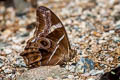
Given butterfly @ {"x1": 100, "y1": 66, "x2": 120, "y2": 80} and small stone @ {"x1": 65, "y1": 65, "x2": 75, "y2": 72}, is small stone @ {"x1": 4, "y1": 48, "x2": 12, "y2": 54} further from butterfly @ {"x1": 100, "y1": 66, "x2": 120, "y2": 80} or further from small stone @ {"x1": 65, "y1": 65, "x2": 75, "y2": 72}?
butterfly @ {"x1": 100, "y1": 66, "x2": 120, "y2": 80}

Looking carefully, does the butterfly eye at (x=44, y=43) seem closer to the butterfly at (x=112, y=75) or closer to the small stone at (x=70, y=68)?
the small stone at (x=70, y=68)

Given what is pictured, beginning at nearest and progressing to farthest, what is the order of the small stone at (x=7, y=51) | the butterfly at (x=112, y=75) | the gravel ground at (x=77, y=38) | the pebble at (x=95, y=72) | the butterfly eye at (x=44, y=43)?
the butterfly at (x=112, y=75)
the pebble at (x=95, y=72)
the gravel ground at (x=77, y=38)
the butterfly eye at (x=44, y=43)
the small stone at (x=7, y=51)

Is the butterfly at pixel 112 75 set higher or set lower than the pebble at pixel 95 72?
higher

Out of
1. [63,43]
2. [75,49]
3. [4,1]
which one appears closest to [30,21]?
[4,1]

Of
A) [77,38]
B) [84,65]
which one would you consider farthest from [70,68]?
[77,38]

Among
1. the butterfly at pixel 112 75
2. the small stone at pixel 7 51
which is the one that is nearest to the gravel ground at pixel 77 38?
the small stone at pixel 7 51

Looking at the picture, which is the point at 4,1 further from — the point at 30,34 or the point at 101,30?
the point at 101,30
